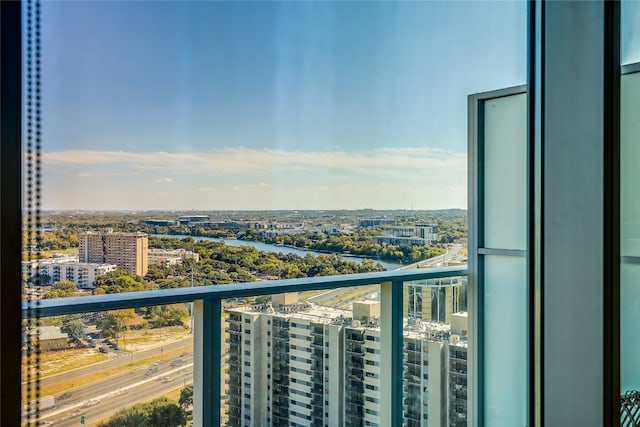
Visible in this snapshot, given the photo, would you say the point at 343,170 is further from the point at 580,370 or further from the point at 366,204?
the point at 580,370

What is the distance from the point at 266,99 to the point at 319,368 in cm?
115

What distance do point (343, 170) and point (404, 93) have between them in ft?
1.68

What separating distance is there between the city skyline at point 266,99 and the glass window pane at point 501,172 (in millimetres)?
120

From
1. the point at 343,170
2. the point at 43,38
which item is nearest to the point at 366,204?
the point at 343,170

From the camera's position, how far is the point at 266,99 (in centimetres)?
196

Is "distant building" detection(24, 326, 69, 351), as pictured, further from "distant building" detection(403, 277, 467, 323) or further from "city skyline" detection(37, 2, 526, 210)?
"distant building" detection(403, 277, 467, 323)

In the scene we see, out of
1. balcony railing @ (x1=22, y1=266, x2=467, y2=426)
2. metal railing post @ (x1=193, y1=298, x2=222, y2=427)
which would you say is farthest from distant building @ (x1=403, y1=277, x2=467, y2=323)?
metal railing post @ (x1=193, y1=298, x2=222, y2=427)

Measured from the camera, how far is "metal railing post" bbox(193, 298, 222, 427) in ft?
5.67

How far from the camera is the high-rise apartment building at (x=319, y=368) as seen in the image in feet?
6.22

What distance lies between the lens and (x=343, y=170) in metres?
2.19

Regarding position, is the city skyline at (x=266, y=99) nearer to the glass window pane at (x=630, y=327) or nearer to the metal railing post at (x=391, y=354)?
the metal railing post at (x=391, y=354)

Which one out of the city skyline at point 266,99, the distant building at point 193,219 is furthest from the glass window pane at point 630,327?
the distant building at point 193,219

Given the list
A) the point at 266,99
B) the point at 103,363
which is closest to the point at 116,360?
the point at 103,363

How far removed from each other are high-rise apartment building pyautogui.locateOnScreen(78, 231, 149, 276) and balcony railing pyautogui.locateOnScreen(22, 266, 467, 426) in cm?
10
